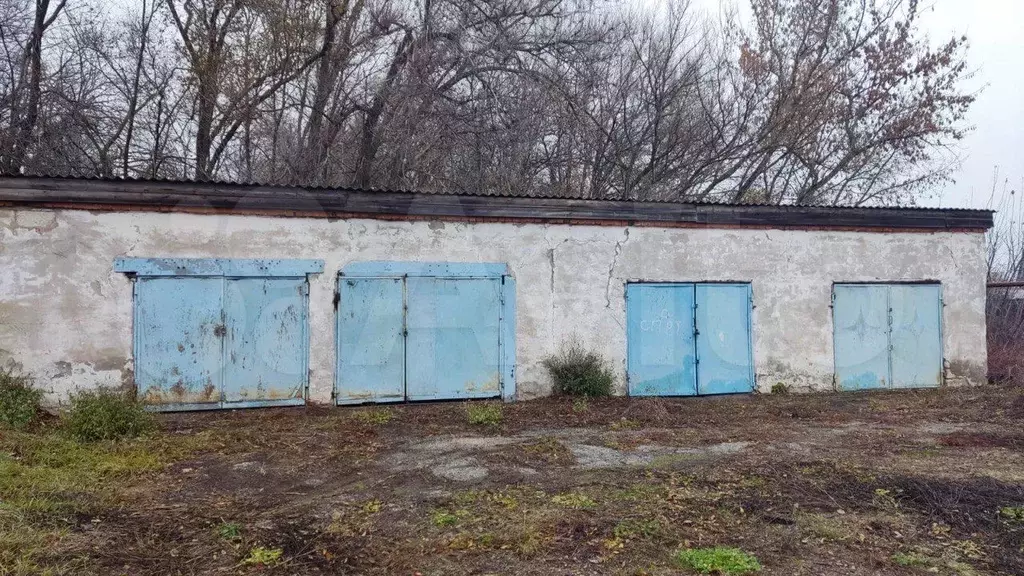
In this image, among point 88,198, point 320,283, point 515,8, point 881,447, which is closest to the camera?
point 881,447

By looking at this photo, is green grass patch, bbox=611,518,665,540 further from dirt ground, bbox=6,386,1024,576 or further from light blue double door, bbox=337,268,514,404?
light blue double door, bbox=337,268,514,404

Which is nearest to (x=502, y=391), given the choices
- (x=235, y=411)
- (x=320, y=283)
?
(x=320, y=283)

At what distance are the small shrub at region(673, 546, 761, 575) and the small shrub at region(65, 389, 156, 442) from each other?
589 centimetres

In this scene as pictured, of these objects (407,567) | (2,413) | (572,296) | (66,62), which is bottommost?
(407,567)

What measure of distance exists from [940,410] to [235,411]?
9.66 m

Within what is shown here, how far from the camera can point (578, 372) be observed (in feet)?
31.9

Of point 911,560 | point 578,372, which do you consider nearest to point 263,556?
point 911,560

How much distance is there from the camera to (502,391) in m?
9.62

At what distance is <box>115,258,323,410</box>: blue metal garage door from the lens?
27.7 ft

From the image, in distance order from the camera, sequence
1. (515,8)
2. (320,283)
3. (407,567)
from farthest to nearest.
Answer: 1. (515,8)
2. (320,283)
3. (407,567)

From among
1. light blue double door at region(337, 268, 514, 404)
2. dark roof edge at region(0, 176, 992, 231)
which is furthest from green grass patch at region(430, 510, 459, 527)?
dark roof edge at region(0, 176, 992, 231)

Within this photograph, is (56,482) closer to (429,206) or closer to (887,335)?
(429,206)

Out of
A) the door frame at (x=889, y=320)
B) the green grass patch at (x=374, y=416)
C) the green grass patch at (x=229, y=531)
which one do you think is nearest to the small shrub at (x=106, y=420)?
the green grass patch at (x=374, y=416)

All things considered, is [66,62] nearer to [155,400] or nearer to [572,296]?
[155,400]
